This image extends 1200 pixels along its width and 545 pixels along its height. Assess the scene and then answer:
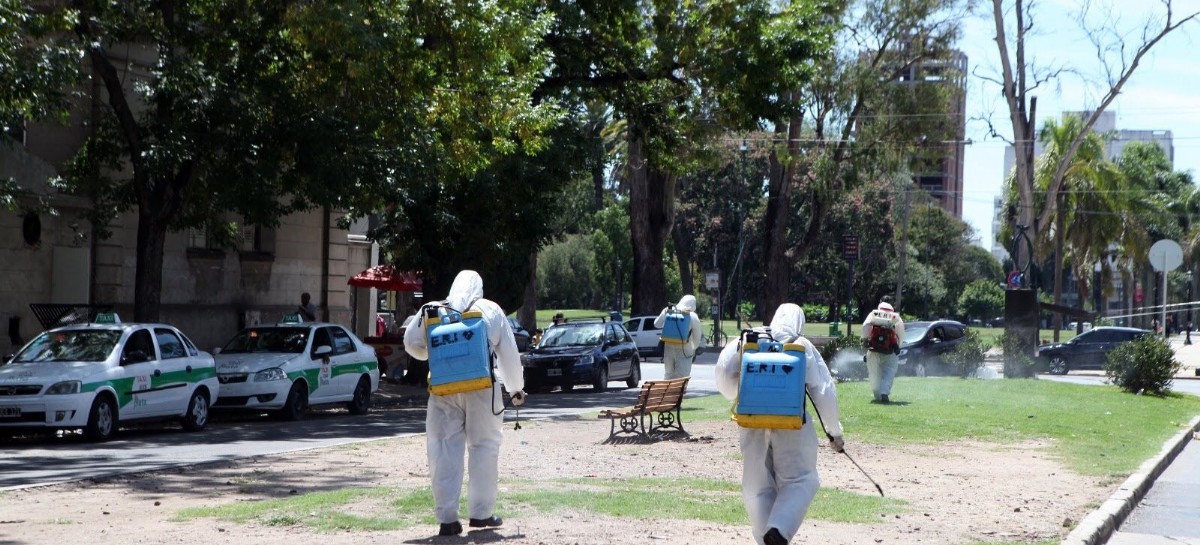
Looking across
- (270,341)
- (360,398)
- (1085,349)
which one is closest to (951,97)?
(1085,349)

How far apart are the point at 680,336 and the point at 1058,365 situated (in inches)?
836

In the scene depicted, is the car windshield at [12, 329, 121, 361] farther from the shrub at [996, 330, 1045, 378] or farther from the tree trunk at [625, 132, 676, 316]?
the tree trunk at [625, 132, 676, 316]

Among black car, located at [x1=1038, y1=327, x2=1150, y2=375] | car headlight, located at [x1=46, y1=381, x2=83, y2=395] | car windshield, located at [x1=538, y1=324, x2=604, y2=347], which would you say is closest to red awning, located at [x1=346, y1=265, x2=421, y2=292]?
car windshield, located at [x1=538, y1=324, x2=604, y2=347]

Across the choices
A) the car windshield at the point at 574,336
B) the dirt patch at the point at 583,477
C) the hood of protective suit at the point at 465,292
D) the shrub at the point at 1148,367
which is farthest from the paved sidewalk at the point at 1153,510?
the car windshield at the point at 574,336

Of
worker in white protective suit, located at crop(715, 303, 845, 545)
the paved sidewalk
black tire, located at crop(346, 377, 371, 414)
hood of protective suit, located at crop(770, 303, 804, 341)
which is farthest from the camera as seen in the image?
black tire, located at crop(346, 377, 371, 414)

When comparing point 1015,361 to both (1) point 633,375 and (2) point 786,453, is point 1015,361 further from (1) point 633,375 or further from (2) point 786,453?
(2) point 786,453

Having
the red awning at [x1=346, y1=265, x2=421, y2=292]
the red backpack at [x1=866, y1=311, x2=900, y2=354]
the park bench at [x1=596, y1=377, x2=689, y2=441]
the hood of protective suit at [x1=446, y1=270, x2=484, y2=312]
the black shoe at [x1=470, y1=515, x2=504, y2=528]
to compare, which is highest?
the red awning at [x1=346, y1=265, x2=421, y2=292]

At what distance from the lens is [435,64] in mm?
20047

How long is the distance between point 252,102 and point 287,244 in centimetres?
1244

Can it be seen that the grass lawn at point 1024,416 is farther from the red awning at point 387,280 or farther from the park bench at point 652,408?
the red awning at point 387,280

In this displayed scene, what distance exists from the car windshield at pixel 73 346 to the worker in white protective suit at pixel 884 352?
10.7 meters

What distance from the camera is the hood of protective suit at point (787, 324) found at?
773 centimetres

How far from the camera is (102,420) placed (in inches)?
627

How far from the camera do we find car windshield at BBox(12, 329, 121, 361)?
53.3 ft
